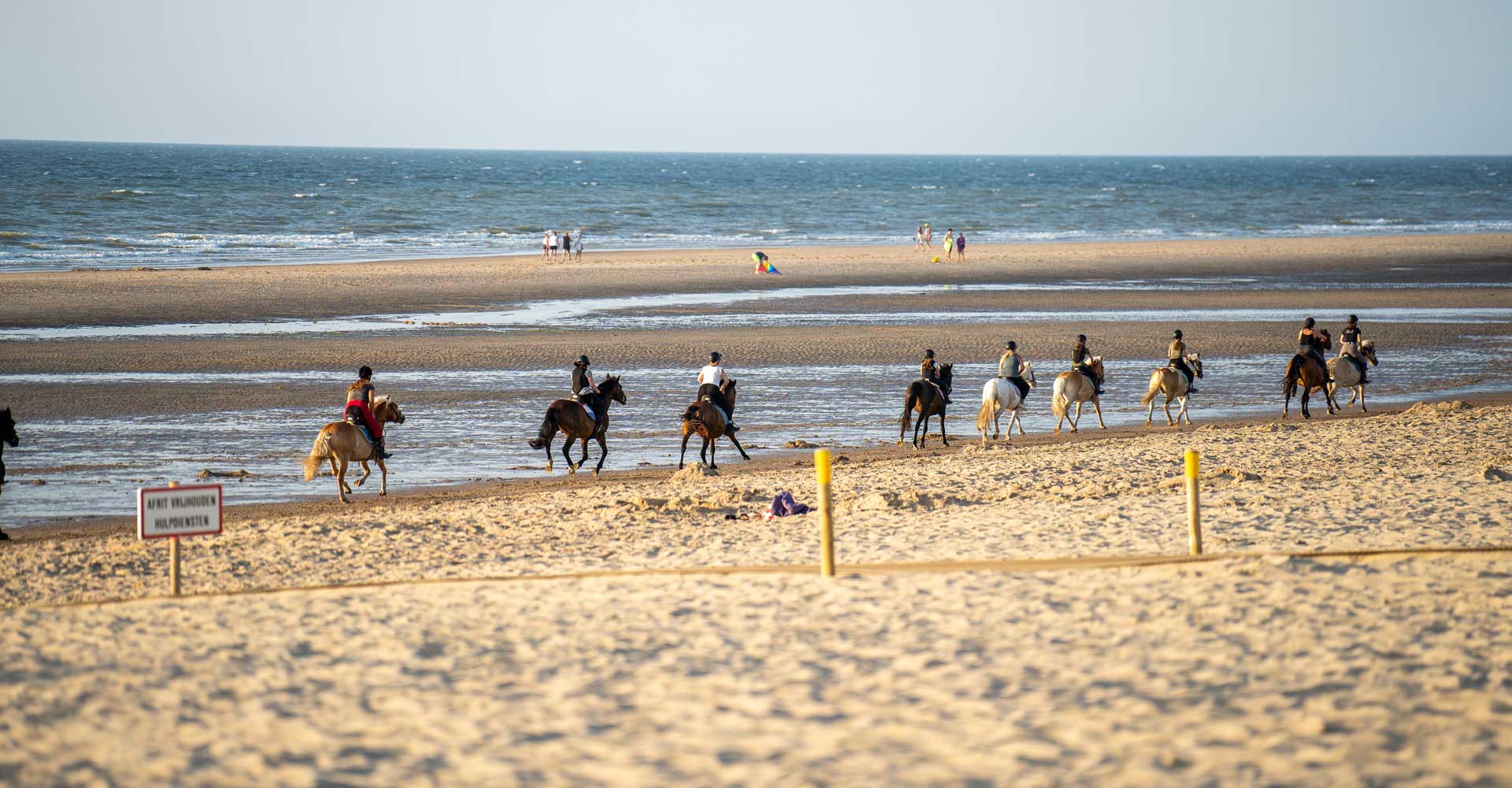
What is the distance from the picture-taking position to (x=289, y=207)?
236 feet

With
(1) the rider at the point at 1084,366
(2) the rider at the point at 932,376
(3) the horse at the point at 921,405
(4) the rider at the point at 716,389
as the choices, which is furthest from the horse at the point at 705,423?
(1) the rider at the point at 1084,366

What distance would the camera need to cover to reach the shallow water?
16750mm

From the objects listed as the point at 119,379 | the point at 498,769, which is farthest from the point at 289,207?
the point at 498,769

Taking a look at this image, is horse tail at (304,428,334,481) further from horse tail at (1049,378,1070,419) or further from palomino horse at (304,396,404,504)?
horse tail at (1049,378,1070,419)

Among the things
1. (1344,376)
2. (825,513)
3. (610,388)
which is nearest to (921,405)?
(610,388)

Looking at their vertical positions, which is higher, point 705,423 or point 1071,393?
point 1071,393

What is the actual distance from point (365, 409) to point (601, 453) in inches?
170

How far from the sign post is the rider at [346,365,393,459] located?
6.47m

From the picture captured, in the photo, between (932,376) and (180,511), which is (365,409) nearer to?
(180,511)

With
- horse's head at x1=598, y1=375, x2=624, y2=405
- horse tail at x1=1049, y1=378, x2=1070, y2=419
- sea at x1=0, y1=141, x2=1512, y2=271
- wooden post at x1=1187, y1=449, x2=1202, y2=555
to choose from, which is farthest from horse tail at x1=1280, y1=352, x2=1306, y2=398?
sea at x1=0, y1=141, x2=1512, y2=271

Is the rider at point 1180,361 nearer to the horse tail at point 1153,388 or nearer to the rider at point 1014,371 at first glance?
the horse tail at point 1153,388

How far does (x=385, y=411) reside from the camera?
17.3 metres

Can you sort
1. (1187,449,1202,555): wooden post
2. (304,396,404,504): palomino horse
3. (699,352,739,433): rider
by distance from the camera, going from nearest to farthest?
(1187,449,1202,555): wooden post < (304,396,404,504): palomino horse < (699,352,739,433): rider

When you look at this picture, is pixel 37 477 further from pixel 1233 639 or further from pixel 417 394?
pixel 1233 639
